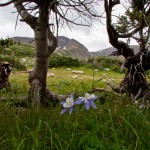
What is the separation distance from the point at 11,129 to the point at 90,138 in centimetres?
93

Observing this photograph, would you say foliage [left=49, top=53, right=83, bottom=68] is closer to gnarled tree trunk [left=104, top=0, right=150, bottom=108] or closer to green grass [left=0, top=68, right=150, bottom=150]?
gnarled tree trunk [left=104, top=0, right=150, bottom=108]

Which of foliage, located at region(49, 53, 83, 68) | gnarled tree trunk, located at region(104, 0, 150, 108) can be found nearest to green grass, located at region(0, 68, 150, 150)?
gnarled tree trunk, located at region(104, 0, 150, 108)

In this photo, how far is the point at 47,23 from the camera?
680 centimetres

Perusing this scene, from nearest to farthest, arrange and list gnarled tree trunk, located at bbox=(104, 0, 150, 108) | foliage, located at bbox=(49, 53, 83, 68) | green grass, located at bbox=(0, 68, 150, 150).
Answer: green grass, located at bbox=(0, 68, 150, 150)
gnarled tree trunk, located at bbox=(104, 0, 150, 108)
foliage, located at bbox=(49, 53, 83, 68)

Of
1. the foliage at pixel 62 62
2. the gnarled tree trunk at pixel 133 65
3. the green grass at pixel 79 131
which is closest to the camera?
the green grass at pixel 79 131

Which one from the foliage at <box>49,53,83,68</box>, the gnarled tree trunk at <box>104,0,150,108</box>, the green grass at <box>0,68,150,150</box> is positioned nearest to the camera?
the green grass at <box>0,68,150,150</box>

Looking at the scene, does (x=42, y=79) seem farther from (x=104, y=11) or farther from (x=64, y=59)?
(x=64, y=59)

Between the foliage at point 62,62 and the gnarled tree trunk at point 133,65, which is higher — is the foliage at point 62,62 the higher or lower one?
the lower one

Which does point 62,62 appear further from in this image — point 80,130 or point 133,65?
point 80,130

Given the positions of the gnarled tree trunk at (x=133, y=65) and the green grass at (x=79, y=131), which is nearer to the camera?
the green grass at (x=79, y=131)

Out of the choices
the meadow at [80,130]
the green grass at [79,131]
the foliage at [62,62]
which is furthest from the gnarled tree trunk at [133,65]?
the foliage at [62,62]

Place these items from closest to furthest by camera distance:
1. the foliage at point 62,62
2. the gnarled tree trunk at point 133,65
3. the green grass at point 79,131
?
the green grass at point 79,131, the gnarled tree trunk at point 133,65, the foliage at point 62,62

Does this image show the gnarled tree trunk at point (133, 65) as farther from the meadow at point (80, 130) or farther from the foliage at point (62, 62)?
the foliage at point (62, 62)

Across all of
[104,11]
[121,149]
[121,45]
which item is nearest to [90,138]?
[121,149]
